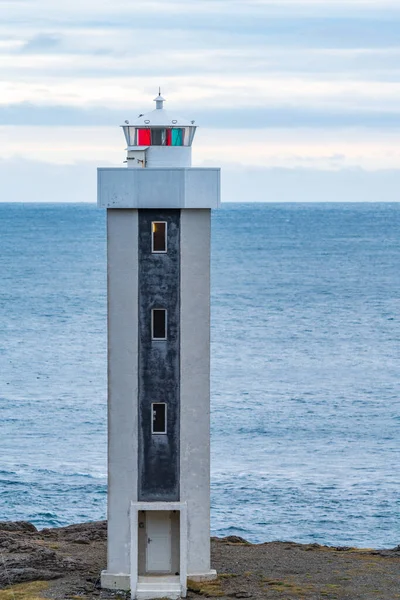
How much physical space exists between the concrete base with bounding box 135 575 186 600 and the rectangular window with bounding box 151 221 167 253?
9.72 meters

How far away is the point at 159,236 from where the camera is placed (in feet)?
118

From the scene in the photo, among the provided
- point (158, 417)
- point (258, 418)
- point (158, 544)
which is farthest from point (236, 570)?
point (258, 418)

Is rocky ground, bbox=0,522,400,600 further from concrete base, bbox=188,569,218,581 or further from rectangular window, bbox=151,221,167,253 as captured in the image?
rectangular window, bbox=151,221,167,253

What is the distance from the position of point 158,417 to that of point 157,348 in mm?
2028

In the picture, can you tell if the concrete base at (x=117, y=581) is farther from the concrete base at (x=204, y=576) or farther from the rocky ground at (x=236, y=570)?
the concrete base at (x=204, y=576)

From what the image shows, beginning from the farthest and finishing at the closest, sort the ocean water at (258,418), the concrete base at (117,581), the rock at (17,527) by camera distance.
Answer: the ocean water at (258,418) → the rock at (17,527) → the concrete base at (117,581)

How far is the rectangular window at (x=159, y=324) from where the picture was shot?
35.8 m

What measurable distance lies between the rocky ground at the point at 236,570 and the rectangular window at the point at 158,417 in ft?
15.6

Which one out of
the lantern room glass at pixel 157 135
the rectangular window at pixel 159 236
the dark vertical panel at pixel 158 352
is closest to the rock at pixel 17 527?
the dark vertical panel at pixel 158 352

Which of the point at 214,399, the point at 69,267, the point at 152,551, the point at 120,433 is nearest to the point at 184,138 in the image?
the point at 120,433

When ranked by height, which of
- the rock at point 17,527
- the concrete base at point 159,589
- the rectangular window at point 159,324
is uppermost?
the rectangular window at point 159,324

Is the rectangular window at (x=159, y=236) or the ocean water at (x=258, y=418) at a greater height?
the rectangular window at (x=159, y=236)

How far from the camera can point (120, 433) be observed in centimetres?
3578

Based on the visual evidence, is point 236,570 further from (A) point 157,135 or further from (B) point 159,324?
(A) point 157,135
